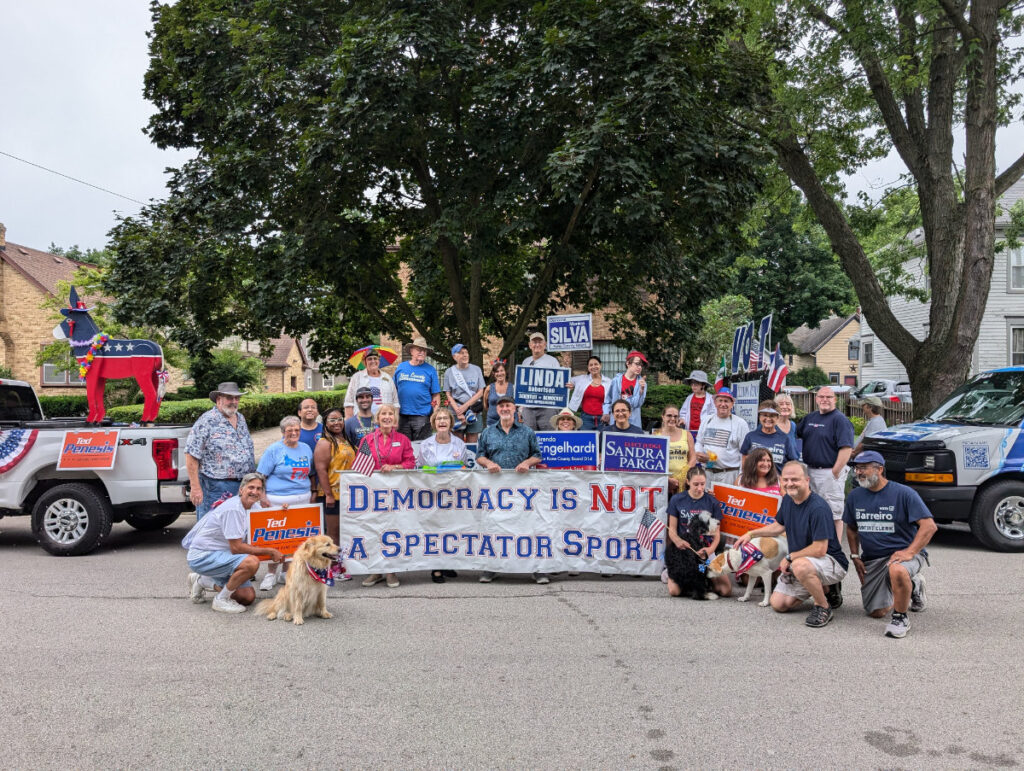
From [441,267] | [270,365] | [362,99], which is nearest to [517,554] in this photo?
[362,99]

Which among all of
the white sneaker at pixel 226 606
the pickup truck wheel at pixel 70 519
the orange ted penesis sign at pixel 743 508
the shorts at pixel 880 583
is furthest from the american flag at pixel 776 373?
the pickup truck wheel at pixel 70 519

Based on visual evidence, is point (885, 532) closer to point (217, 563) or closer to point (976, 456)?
point (976, 456)

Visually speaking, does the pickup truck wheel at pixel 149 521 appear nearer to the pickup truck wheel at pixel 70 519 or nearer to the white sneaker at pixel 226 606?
the pickup truck wheel at pixel 70 519

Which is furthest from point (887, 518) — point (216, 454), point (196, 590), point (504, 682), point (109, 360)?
point (109, 360)

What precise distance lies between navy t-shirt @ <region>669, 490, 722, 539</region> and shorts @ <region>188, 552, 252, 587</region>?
3902 millimetres

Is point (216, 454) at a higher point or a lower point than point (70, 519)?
higher

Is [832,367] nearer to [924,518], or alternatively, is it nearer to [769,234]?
[769,234]

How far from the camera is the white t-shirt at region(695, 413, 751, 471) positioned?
866 centimetres

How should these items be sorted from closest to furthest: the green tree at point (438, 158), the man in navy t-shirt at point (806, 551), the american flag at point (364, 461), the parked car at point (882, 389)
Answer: the man in navy t-shirt at point (806, 551) → the american flag at point (364, 461) → the green tree at point (438, 158) → the parked car at point (882, 389)

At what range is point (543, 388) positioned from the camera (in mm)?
9758

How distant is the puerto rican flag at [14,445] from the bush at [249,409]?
5.04 meters

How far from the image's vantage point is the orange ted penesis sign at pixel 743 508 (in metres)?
7.23

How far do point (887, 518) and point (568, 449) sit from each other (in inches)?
129

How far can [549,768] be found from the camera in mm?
3744
